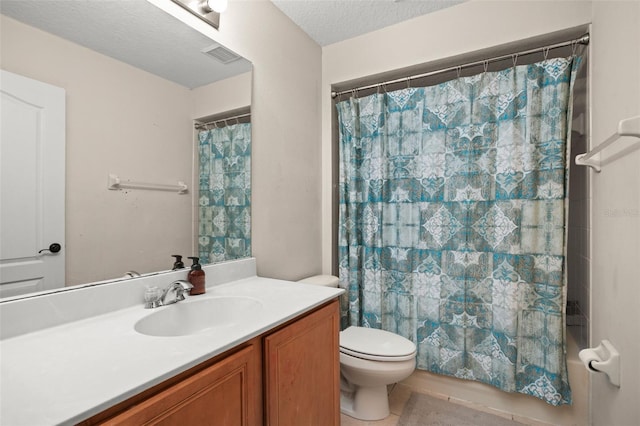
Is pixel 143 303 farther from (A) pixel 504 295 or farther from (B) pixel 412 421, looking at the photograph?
(A) pixel 504 295

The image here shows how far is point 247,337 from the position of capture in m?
0.92

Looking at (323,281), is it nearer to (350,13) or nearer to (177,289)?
(177,289)

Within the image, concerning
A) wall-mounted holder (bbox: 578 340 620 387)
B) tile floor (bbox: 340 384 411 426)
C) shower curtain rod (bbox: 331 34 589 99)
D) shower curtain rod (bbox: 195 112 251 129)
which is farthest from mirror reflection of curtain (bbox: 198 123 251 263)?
wall-mounted holder (bbox: 578 340 620 387)

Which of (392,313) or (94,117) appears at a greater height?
(94,117)

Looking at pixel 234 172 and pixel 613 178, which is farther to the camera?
pixel 234 172

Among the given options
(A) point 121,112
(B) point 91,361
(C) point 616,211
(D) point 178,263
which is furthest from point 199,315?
(C) point 616,211

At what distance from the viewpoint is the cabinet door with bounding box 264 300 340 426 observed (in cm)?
103

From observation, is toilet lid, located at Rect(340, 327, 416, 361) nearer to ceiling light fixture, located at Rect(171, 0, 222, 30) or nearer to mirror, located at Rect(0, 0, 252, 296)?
mirror, located at Rect(0, 0, 252, 296)

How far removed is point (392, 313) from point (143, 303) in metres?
1.52

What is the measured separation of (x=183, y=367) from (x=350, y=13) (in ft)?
6.81

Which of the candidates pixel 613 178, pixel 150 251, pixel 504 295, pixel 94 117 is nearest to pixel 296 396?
pixel 150 251

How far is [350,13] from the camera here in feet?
6.42

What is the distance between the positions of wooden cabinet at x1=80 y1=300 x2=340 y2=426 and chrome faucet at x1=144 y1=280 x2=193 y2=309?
16.9 inches

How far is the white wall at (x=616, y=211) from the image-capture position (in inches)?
40.8
